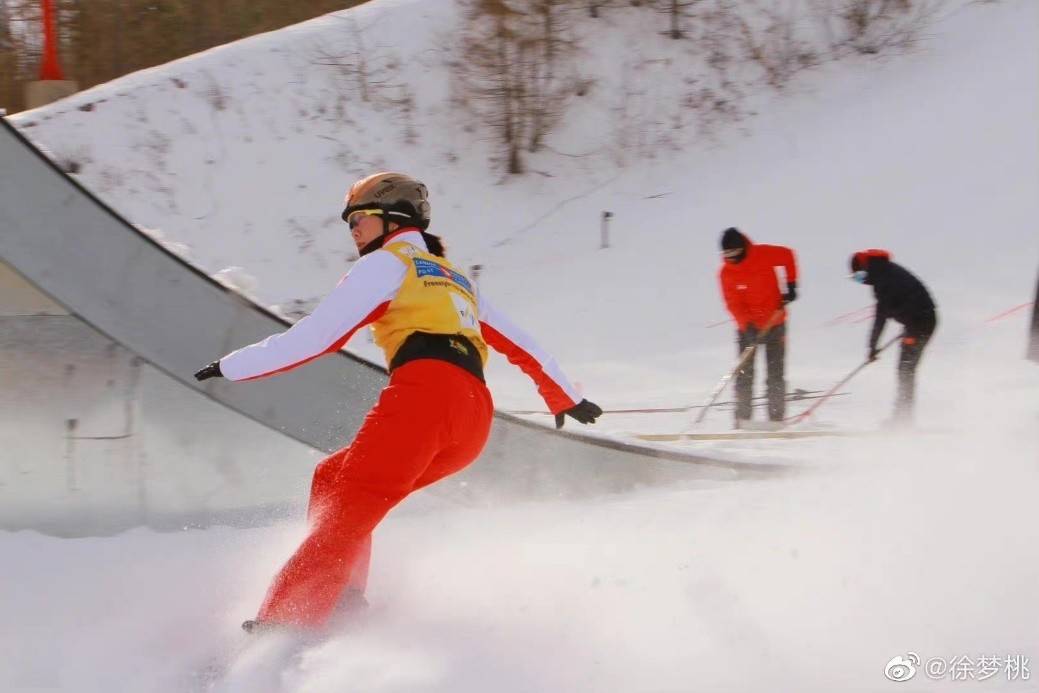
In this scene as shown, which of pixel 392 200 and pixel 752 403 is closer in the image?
pixel 392 200

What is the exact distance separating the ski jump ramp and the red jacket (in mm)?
4991

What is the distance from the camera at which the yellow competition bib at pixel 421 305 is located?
3508mm

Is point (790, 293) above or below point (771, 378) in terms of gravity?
above

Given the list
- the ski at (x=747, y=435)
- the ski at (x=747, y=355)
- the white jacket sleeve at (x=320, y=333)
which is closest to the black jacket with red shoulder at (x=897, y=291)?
the ski at (x=747, y=355)

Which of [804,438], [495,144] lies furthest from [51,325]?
[495,144]

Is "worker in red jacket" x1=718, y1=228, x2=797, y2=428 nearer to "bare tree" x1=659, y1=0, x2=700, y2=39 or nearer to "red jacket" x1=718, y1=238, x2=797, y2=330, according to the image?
"red jacket" x1=718, y1=238, x2=797, y2=330

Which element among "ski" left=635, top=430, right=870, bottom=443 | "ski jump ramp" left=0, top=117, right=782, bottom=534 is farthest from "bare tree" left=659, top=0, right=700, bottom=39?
"ski jump ramp" left=0, top=117, right=782, bottom=534

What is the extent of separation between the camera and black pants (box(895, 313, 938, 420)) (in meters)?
8.41

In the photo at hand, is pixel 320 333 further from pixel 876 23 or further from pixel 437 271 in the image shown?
pixel 876 23

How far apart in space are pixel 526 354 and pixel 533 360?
0.04m

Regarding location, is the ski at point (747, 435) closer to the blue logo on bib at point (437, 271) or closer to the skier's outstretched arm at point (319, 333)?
the blue logo on bib at point (437, 271)

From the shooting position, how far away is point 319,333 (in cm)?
340

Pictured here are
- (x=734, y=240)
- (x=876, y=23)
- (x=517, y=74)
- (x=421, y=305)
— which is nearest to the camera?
(x=421, y=305)

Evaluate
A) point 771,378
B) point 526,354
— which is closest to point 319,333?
point 526,354
